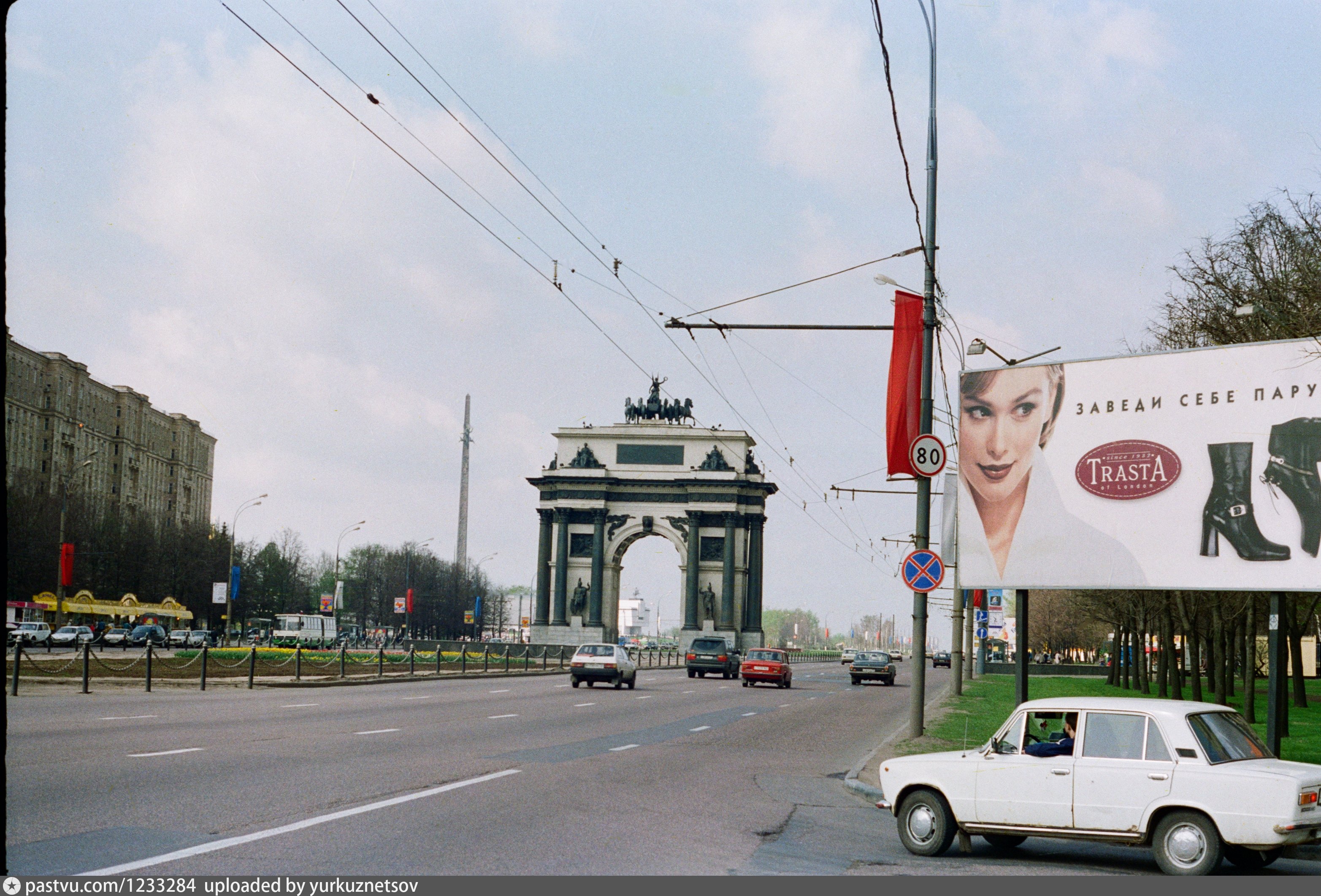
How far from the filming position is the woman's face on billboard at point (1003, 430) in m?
20.2

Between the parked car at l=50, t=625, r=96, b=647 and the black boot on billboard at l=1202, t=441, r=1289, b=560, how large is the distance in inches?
2339

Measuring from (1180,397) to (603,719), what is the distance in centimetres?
1285

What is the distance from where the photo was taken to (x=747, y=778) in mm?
15953

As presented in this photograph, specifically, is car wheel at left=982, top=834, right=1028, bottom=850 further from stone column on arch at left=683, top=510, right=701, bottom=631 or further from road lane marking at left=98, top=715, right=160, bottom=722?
stone column on arch at left=683, top=510, right=701, bottom=631

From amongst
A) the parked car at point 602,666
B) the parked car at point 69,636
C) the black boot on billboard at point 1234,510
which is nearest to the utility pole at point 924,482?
the black boot on billboard at point 1234,510

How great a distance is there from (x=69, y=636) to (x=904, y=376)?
5966 cm

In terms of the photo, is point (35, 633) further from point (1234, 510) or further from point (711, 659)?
point (1234, 510)

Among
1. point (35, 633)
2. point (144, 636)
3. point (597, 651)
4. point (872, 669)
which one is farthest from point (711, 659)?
point (144, 636)

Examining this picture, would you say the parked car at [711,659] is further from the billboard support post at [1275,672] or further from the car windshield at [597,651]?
the billboard support post at [1275,672]

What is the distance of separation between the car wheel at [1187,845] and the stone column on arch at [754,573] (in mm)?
92023

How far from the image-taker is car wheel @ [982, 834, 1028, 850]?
1091 cm

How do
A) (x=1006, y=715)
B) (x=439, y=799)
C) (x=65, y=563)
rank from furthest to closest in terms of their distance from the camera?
(x=65, y=563)
(x=1006, y=715)
(x=439, y=799)

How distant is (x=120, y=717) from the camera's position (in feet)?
69.1

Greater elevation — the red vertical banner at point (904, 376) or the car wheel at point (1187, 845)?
the red vertical banner at point (904, 376)
